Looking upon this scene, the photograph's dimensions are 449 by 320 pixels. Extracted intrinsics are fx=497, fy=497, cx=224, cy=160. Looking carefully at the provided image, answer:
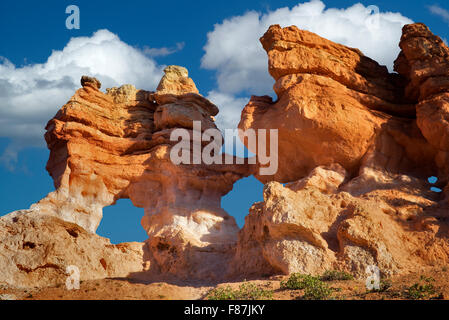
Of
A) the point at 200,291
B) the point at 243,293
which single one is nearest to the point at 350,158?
the point at 200,291

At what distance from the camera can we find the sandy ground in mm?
10500

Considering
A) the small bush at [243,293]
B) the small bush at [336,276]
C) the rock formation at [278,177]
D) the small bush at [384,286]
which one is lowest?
the small bush at [243,293]

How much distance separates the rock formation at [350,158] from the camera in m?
13.4

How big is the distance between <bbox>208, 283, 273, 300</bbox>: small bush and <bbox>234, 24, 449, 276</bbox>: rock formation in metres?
1.73

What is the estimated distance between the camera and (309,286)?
11289 millimetres

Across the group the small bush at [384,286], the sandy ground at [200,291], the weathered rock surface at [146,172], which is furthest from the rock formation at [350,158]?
the weathered rock surface at [146,172]
